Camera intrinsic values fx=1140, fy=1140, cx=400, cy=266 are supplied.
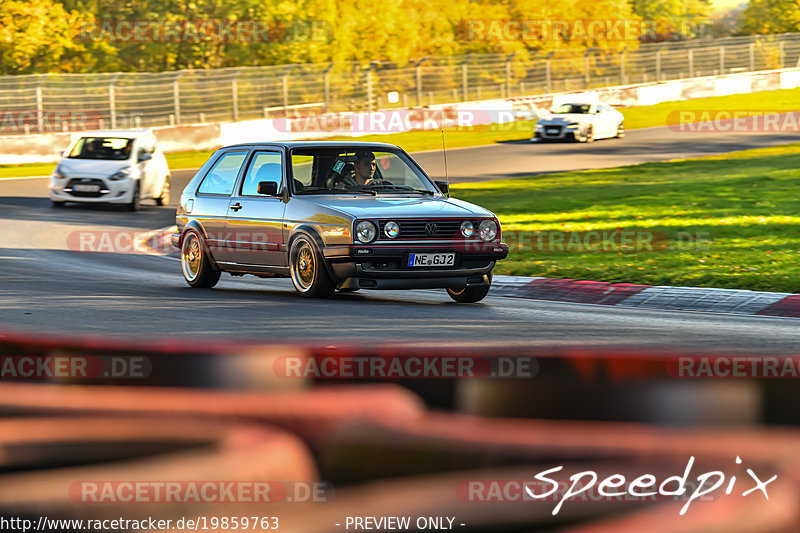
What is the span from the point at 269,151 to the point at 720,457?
890cm

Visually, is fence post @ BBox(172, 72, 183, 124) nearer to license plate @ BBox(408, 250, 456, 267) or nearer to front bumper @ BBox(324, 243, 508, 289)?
front bumper @ BBox(324, 243, 508, 289)

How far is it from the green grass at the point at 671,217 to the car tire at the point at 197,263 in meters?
3.92

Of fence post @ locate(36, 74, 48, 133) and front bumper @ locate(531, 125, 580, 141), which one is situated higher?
fence post @ locate(36, 74, 48, 133)

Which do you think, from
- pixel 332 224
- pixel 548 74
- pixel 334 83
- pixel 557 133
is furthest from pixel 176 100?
pixel 332 224

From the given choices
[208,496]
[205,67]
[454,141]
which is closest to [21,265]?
[208,496]

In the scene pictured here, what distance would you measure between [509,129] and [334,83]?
6980 millimetres

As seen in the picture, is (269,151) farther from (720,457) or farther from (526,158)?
(526,158)

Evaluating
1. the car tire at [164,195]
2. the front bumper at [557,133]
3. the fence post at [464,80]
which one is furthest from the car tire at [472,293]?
the fence post at [464,80]

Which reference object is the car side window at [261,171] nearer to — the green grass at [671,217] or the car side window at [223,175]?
the car side window at [223,175]

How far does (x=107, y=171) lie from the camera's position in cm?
2317

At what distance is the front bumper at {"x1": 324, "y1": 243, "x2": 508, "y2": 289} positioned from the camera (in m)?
10.6

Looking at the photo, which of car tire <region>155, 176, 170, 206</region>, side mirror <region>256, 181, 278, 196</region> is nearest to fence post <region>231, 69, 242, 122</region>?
car tire <region>155, 176, 170, 206</region>

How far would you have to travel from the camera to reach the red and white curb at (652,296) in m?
11.3

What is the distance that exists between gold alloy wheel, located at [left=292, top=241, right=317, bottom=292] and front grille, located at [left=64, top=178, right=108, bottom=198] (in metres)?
12.8
